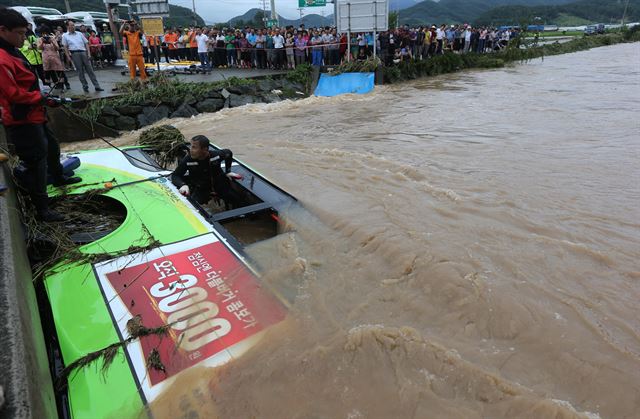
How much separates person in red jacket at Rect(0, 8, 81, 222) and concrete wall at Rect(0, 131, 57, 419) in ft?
2.75

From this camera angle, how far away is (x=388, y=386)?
7.50 feet

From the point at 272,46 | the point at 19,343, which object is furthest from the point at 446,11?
the point at 19,343

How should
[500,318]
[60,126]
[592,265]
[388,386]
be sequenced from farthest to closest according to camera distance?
[60,126], [592,265], [500,318], [388,386]

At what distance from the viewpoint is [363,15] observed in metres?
14.1

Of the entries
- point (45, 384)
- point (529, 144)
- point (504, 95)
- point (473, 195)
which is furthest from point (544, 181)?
point (504, 95)

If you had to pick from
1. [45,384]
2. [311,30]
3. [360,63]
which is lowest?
[45,384]

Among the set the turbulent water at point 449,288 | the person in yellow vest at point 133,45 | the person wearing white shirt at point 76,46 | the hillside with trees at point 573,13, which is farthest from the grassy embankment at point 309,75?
the hillside with trees at point 573,13

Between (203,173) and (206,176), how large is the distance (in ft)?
0.17

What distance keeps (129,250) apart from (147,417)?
1429 mm

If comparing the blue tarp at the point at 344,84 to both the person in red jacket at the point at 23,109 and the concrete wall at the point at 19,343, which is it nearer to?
the person in red jacket at the point at 23,109

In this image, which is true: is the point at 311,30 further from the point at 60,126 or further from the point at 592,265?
the point at 592,265

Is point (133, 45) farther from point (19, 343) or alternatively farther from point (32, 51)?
point (19, 343)

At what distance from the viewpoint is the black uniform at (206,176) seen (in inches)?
169

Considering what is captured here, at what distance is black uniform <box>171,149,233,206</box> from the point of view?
169 inches
